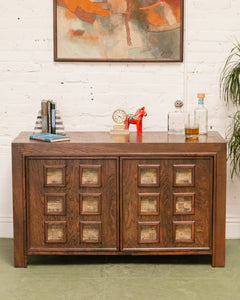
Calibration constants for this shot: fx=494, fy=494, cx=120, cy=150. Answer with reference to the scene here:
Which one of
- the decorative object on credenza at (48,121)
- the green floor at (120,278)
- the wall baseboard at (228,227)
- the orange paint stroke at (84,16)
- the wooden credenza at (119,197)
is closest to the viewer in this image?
the green floor at (120,278)

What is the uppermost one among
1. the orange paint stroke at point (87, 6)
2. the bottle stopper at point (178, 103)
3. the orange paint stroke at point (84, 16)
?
the orange paint stroke at point (87, 6)

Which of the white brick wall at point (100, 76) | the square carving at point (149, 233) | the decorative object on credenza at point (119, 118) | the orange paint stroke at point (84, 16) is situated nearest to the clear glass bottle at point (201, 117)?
the white brick wall at point (100, 76)

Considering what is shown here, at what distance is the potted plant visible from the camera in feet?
12.2

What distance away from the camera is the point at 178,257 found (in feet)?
11.6

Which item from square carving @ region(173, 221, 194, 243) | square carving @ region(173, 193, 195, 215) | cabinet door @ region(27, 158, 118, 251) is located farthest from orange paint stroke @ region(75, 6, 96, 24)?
square carving @ region(173, 221, 194, 243)

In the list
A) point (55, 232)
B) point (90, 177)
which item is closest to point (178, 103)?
point (90, 177)

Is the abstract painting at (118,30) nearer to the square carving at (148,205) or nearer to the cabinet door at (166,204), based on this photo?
the cabinet door at (166,204)

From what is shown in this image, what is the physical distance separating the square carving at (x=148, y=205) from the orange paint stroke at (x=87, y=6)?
1447mm

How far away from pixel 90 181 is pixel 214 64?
1381 millimetres

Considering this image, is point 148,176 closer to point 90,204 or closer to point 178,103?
point 90,204

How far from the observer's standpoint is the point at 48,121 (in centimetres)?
355

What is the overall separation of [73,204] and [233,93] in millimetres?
1470

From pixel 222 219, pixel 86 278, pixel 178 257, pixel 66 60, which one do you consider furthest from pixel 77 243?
pixel 66 60

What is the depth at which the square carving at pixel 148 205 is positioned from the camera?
130 inches
